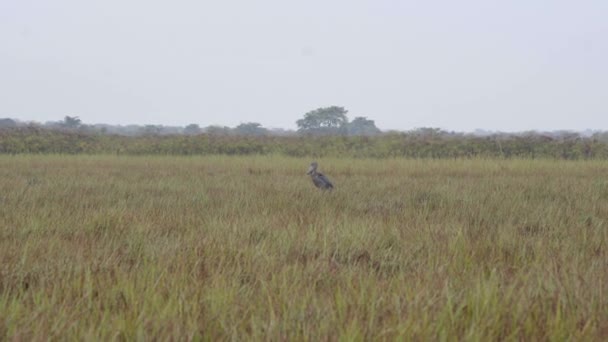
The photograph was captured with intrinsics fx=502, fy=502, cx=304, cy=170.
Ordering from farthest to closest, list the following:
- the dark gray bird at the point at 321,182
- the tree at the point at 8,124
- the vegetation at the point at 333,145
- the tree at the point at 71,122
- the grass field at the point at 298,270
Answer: the tree at the point at 71,122 < the tree at the point at 8,124 < the vegetation at the point at 333,145 < the dark gray bird at the point at 321,182 < the grass field at the point at 298,270

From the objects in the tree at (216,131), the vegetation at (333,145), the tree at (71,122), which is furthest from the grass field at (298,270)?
the tree at (71,122)

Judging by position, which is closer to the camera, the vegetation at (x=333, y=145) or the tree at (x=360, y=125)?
the vegetation at (x=333, y=145)

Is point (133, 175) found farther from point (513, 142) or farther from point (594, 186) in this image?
point (513, 142)

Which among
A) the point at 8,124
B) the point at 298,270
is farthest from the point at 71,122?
the point at 298,270

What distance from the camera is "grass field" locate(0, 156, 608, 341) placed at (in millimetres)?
1642

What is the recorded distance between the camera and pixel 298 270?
2.36 m

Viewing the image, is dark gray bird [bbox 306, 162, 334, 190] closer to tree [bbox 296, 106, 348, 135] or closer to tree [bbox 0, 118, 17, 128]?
tree [bbox 0, 118, 17, 128]

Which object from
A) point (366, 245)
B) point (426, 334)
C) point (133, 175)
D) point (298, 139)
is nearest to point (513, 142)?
point (298, 139)

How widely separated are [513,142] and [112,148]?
15.5 metres

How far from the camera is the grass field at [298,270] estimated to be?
1.64 m

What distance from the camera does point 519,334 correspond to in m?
1.64

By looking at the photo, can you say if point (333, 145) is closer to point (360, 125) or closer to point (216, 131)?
point (216, 131)

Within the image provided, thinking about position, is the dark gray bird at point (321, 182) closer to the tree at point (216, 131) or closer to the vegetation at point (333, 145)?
the vegetation at point (333, 145)

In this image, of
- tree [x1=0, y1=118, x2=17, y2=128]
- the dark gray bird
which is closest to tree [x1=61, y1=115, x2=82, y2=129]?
tree [x1=0, y1=118, x2=17, y2=128]
